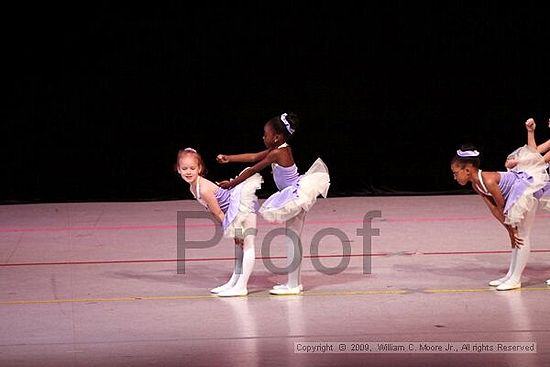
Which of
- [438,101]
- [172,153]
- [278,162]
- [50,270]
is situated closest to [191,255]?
[50,270]

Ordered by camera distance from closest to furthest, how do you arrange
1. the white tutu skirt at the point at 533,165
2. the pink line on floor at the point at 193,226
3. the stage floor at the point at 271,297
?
the stage floor at the point at 271,297 < the white tutu skirt at the point at 533,165 < the pink line on floor at the point at 193,226

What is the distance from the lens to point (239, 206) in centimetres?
539

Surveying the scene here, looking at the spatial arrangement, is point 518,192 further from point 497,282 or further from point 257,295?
point 257,295

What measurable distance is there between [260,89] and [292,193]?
397 cm

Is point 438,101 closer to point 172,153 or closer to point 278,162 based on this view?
point 172,153

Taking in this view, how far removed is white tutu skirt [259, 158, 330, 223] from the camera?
5.37 m

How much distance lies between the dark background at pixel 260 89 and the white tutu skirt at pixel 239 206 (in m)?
3.84

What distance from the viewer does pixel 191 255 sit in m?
6.63

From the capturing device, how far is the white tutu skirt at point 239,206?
Answer: 5.36 meters

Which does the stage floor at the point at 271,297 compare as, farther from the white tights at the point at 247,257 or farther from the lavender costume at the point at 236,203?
the lavender costume at the point at 236,203

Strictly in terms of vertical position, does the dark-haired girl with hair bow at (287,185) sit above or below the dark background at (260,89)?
below

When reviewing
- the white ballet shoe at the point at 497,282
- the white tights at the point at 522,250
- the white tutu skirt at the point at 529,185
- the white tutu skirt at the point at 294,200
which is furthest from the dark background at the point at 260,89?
the white tights at the point at 522,250

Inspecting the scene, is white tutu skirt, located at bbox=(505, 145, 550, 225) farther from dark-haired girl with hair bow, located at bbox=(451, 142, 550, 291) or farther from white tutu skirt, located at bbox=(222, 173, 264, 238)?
white tutu skirt, located at bbox=(222, 173, 264, 238)

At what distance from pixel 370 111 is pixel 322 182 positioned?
400 cm
